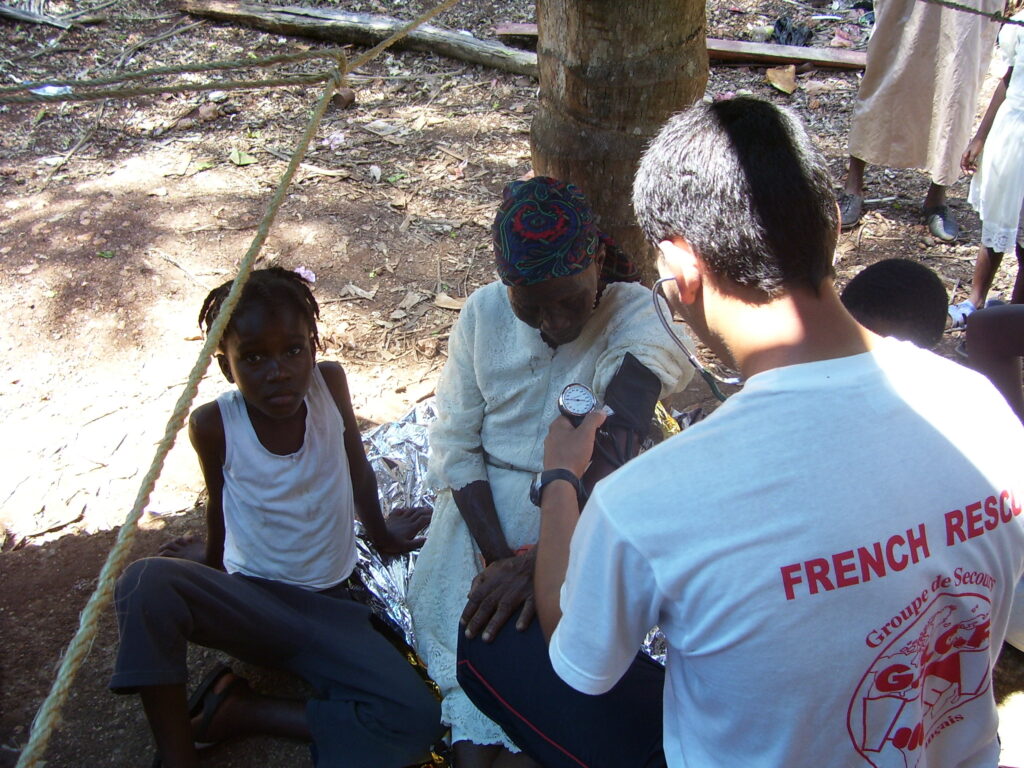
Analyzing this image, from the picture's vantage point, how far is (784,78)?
6.14 m

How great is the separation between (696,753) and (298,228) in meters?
3.99

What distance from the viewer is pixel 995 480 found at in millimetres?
1197

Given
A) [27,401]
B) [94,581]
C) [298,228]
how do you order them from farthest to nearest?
[298,228] < [27,401] < [94,581]

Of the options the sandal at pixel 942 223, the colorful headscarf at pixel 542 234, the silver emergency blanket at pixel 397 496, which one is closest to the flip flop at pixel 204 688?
the silver emergency blanket at pixel 397 496

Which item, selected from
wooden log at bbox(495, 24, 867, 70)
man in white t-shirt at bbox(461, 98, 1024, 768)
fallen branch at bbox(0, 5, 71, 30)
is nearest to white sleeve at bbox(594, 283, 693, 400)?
man in white t-shirt at bbox(461, 98, 1024, 768)

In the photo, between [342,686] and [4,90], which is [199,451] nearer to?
[342,686]

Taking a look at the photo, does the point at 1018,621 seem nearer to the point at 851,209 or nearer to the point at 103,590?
the point at 103,590

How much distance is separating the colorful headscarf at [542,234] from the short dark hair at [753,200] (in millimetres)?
549

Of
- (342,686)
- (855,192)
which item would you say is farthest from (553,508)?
(855,192)

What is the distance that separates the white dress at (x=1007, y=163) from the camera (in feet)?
11.6

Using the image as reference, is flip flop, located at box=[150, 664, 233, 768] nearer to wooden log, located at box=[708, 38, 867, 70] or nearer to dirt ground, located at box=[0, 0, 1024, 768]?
dirt ground, located at box=[0, 0, 1024, 768]

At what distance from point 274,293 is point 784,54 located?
18.0 ft

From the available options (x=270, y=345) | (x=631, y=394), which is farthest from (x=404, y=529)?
(x=631, y=394)

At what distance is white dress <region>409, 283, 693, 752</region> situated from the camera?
7.18 ft
